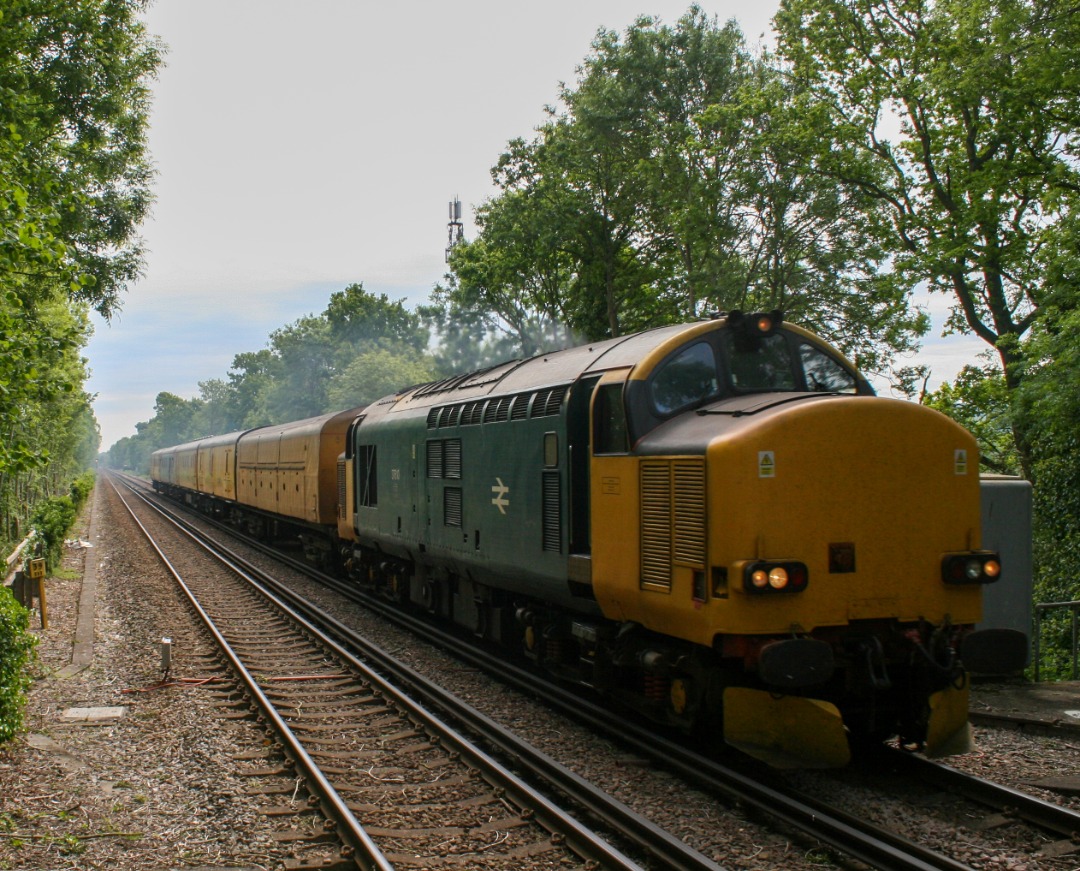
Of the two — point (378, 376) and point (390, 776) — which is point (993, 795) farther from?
point (378, 376)

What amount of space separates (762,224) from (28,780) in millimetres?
22128

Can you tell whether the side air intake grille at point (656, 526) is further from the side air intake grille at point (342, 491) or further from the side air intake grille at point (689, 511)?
the side air intake grille at point (342, 491)

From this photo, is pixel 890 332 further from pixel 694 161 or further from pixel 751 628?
pixel 751 628

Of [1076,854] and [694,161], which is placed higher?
[694,161]

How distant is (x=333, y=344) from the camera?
267 feet

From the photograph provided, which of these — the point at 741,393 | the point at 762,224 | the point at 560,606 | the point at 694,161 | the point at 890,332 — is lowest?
the point at 560,606

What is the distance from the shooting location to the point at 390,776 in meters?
7.29

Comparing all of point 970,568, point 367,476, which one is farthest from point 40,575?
point 970,568

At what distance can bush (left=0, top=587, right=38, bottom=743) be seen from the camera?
7.64 m

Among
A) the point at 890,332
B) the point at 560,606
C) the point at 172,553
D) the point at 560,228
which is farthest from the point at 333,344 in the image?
the point at 560,606

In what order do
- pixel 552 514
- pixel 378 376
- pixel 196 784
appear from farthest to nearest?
pixel 378 376
pixel 552 514
pixel 196 784

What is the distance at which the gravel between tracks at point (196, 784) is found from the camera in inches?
225

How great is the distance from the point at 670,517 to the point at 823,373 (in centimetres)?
216

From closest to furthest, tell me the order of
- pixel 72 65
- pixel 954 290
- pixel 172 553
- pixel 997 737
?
pixel 997 737 < pixel 954 290 < pixel 72 65 < pixel 172 553
